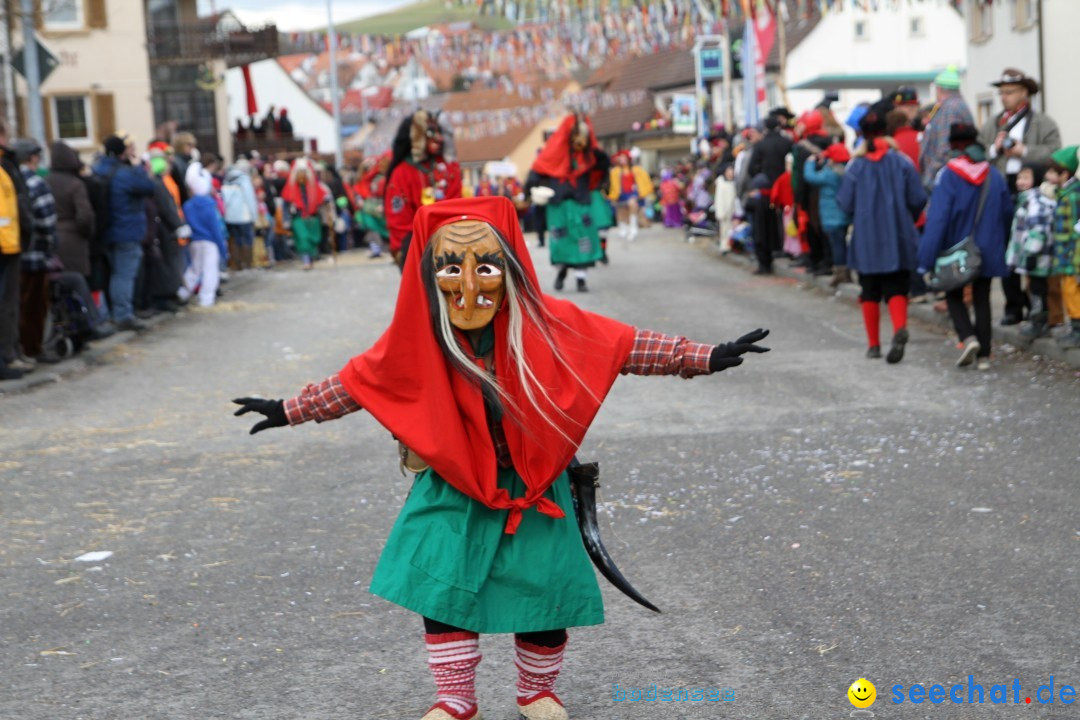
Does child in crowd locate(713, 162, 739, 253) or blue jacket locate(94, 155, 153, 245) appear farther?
child in crowd locate(713, 162, 739, 253)

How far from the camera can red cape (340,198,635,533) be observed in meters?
4.11

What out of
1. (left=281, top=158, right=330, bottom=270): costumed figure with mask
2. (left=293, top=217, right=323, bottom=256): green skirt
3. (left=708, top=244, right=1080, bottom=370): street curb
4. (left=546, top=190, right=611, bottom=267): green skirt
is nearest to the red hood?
(left=708, top=244, right=1080, bottom=370): street curb

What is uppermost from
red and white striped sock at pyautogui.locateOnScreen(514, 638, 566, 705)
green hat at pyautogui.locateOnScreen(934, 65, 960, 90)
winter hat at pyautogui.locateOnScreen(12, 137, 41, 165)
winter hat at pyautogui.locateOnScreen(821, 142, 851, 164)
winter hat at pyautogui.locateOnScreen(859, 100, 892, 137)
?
green hat at pyautogui.locateOnScreen(934, 65, 960, 90)

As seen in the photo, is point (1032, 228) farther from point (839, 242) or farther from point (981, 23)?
point (981, 23)

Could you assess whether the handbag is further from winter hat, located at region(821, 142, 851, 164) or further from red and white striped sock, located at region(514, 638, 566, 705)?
red and white striped sock, located at region(514, 638, 566, 705)

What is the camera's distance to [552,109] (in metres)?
75.6

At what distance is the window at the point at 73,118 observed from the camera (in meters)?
41.5

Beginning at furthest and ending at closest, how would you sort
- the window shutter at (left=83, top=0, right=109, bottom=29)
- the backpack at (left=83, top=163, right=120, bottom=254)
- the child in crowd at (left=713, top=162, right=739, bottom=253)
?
the window shutter at (left=83, top=0, right=109, bottom=29), the child in crowd at (left=713, top=162, right=739, bottom=253), the backpack at (left=83, top=163, right=120, bottom=254)

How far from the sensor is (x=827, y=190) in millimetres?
16484

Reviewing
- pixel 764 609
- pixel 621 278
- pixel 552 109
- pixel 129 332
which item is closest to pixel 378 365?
pixel 764 609

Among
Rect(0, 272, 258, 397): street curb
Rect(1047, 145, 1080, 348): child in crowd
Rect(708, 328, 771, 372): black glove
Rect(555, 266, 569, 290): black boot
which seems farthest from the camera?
Rect(555, 266, 569, 290): black boot

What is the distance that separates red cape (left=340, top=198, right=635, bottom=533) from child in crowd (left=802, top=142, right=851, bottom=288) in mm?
11580

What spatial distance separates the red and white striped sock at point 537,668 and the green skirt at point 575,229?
13.5m

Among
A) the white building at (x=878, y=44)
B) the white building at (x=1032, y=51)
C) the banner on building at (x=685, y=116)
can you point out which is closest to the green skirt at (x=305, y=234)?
the white building at (x=1032, y=51)
